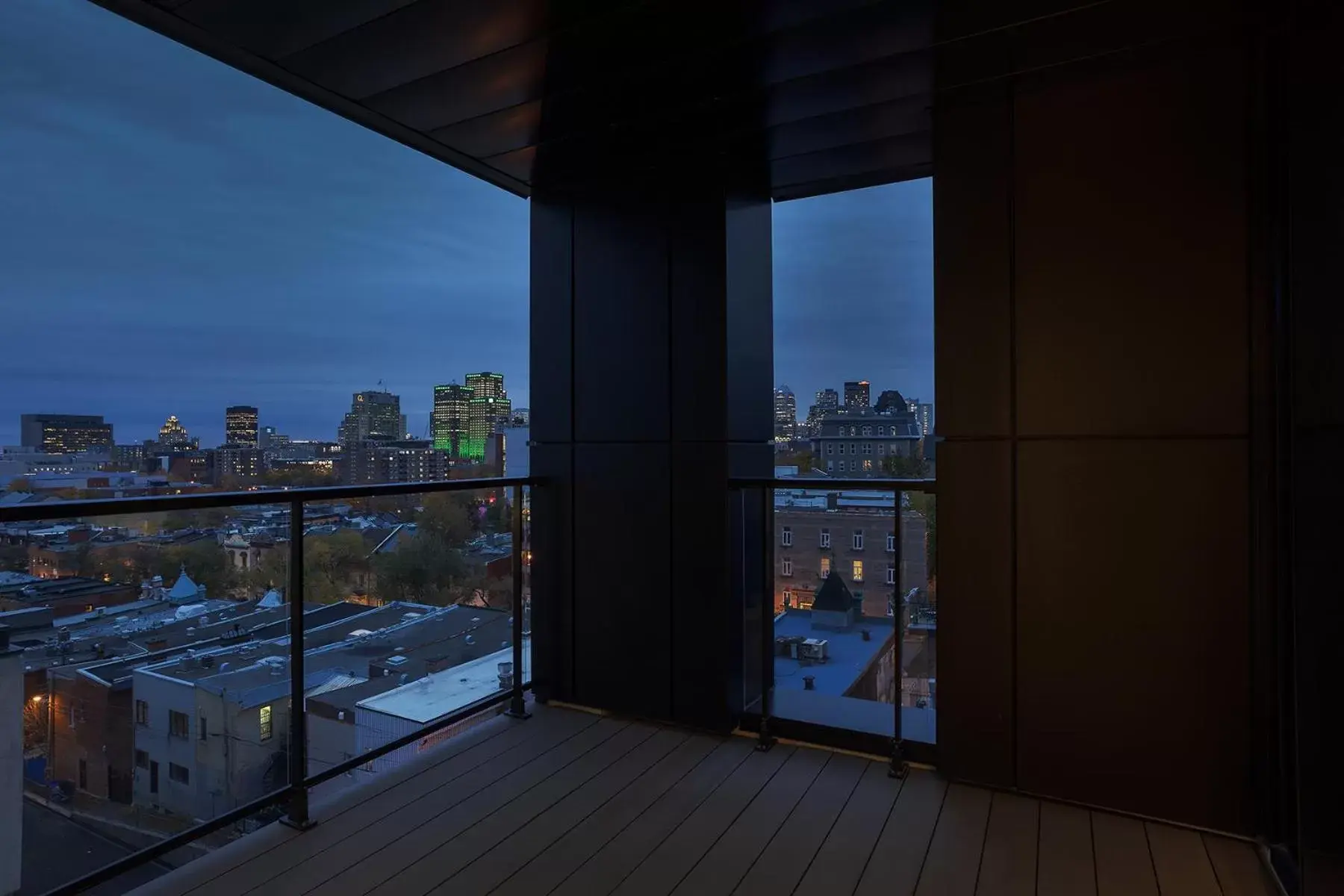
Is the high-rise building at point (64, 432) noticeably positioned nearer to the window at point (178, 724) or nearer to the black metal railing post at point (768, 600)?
the window at point (178, 724)

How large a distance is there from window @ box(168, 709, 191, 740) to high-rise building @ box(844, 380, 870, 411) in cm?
279

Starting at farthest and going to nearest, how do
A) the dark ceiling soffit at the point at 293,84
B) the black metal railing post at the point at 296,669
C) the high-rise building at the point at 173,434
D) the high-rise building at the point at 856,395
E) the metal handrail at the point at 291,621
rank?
the high-rise building at the point at 856,395 → the high-rise building at the point at 173,434 → the black metal railing post at the point at 296,669 → the dark ceiling soffit at the point at 293,84 → the metal handrail at the point at 291,621

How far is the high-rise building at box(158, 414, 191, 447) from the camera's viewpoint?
247 centimetres

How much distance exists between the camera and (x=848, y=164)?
312 cm

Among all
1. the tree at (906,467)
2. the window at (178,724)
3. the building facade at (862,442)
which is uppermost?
the building facade at (862,442)

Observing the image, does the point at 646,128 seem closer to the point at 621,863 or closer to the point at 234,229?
the point at 621,863

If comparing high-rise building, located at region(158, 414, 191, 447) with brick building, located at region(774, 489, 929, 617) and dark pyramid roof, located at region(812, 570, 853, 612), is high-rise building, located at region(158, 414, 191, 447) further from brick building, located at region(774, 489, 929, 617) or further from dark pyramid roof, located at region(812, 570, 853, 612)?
dark pyramid roof, located at region(812, 570, 853, 612)

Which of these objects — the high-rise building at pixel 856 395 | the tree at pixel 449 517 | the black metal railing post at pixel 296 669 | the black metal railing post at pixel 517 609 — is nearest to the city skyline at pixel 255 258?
the high-rise building at pixel 856 395

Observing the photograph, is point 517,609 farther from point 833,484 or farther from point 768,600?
point 833,484

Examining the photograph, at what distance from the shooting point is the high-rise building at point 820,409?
325cm

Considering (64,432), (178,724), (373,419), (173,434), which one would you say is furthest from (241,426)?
(178,724)

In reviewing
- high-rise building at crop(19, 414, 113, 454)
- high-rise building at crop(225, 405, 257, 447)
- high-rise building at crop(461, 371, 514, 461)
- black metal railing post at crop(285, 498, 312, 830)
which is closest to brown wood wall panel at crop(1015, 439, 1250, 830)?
high-rise building at crop(461, 371, 514, 461)

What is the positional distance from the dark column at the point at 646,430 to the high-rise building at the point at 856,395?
0.40 m

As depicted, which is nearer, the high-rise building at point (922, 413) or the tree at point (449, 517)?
the tree at point (449, 517)
